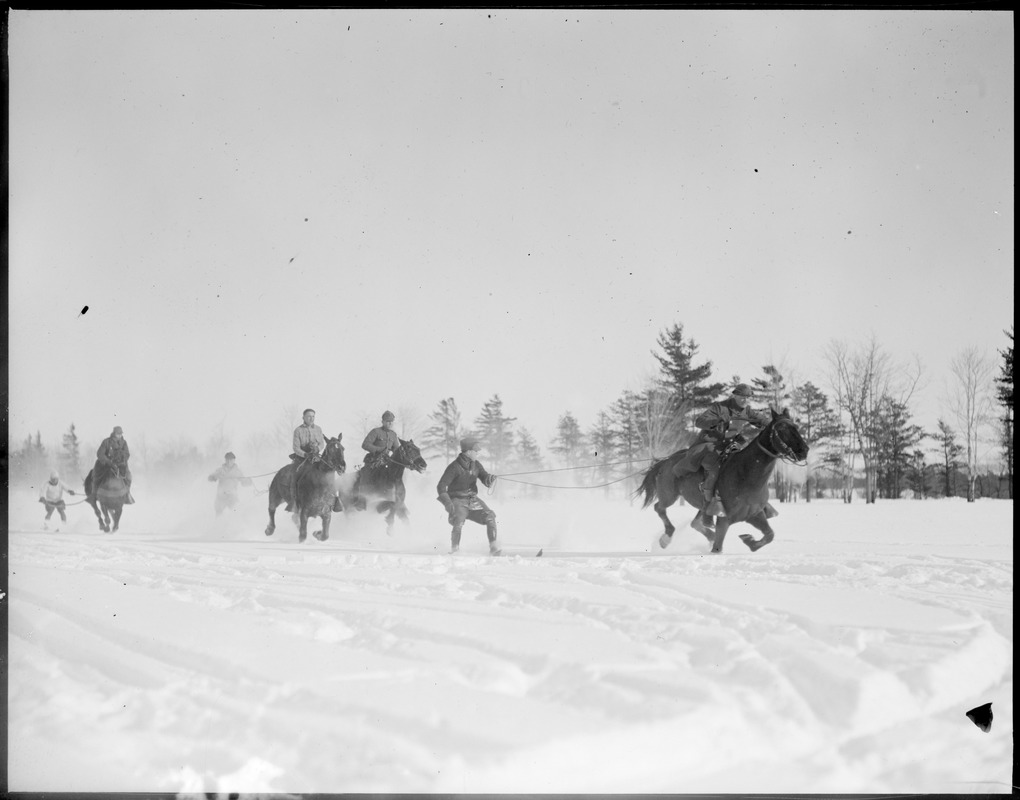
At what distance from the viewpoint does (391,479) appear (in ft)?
33.8

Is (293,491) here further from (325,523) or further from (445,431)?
(445,431)

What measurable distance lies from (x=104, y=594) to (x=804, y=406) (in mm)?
9973

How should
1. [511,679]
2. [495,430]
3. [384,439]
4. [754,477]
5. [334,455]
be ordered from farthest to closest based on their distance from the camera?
[495,430], [384,439], [334,455], [754,477], [511,679]

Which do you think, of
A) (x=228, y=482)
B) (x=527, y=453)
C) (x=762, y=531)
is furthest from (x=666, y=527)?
(x=228, y=482)

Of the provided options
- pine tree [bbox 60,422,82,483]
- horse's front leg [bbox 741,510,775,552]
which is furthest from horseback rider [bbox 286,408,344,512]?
horse's front leg [bbox 741,510,775,552]

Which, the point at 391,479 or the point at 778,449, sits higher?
the point at 778,449

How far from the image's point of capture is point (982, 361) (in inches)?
311

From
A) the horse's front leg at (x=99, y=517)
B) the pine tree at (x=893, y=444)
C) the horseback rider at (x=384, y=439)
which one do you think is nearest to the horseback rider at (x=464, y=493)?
the horseback rider at (x=384, y=439)

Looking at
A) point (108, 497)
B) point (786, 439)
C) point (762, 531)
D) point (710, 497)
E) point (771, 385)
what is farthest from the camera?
point (108, 497)

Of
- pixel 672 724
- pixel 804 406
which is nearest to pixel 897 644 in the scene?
pixel 672 724

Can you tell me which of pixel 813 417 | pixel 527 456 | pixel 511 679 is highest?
pixel 813 417

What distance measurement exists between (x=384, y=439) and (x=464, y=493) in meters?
2.06

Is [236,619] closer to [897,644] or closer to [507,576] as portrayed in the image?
[507,576]

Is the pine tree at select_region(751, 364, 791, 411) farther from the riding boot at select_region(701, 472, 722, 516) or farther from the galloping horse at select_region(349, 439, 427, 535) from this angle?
the galloping horse at select_region(349, 439, 427, 535)
